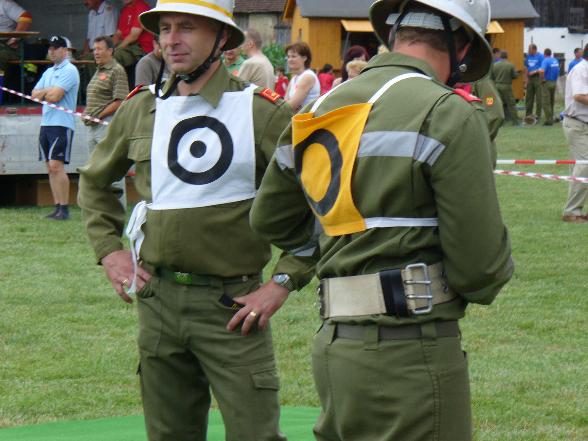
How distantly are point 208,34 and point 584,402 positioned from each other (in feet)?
11.1

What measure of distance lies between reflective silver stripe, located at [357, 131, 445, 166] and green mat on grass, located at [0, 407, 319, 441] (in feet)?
9.47

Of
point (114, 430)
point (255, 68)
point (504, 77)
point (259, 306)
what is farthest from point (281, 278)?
point (504, 77)

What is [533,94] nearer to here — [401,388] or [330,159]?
[330,159]

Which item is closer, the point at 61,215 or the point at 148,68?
the point at 148,68

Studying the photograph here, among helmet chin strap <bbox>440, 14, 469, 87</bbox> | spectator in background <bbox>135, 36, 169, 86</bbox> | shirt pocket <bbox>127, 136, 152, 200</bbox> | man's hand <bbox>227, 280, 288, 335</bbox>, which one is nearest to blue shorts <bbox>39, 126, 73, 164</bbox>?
spectator in background <bbox>135, 36, 169, 86</bbox>

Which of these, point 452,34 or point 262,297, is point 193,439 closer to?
point 262,297

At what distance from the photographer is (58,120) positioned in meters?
13.2

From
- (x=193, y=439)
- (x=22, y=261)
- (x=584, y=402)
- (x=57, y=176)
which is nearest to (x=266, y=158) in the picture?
(x=193, y=439)

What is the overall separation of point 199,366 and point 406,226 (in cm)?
128

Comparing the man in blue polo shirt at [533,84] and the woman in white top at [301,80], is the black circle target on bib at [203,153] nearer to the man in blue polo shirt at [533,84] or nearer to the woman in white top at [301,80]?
the woman in white top at [301,80]

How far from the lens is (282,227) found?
360 cm

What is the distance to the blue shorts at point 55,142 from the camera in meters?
13.1

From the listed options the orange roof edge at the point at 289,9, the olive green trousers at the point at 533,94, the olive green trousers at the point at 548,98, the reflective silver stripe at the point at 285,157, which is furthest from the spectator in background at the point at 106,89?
Answer: the orange roof edge at the point at 289,9

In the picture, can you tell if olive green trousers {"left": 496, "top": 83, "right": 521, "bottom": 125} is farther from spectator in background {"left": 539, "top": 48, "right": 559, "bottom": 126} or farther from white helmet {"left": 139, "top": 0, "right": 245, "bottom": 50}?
white helmet {"left": 139, "top": 0, "right": 245, "bottom": 50}
